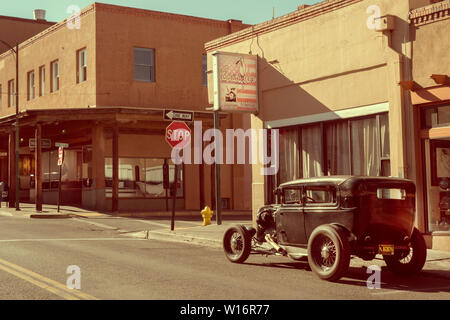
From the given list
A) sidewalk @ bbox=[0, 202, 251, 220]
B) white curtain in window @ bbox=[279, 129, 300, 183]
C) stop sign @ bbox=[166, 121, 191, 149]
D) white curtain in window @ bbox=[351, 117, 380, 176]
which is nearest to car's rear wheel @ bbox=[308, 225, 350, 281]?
white curtain in window @ bbox=[351, 117, 380, 176]

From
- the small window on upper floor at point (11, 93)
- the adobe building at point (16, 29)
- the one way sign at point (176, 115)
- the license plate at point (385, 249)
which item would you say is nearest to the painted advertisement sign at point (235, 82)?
the one way sign at point (176, 115)

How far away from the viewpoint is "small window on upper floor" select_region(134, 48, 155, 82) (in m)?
31.8

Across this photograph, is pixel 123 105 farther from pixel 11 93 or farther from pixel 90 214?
pixel 11 93

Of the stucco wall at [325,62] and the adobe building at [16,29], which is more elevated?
the adobe building at [16,29]

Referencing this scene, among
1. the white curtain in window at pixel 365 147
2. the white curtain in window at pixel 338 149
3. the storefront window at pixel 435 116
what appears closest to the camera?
the storefront window at pixel 435 116

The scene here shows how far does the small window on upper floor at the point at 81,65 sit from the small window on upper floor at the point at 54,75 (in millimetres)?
2699

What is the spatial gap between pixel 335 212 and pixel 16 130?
2256 centimetres

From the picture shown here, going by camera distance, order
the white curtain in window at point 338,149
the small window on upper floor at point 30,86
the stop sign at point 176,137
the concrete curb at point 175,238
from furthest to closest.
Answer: the small window on upper floor at point 30,86
the stop sign at point 176,137
the white curtain in window at point 338,149
the concrete curb at point 175,238

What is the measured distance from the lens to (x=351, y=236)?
1013 centimetres

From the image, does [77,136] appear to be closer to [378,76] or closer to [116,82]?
[116,82]

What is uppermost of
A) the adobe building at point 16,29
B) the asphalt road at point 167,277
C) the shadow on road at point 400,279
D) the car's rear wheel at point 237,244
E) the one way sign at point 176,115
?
the adobe building at point 16,29

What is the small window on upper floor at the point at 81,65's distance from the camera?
104 feet

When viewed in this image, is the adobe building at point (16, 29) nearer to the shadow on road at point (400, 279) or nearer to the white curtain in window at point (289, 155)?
the white curtain in window at point (289, 155)
